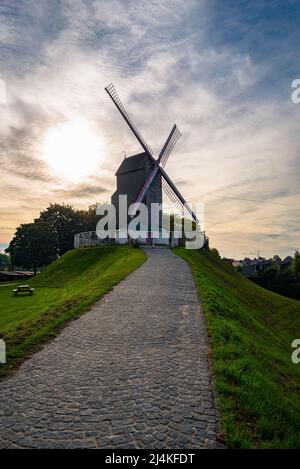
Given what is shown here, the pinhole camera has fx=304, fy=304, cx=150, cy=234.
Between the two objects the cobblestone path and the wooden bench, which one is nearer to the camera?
the cobblestone path

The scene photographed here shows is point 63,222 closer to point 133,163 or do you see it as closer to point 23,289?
point 133,163

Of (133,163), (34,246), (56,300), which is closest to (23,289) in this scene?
(56,300)

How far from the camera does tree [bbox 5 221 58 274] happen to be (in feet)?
198

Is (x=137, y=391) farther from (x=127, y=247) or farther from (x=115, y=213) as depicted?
(x=115, y=213)

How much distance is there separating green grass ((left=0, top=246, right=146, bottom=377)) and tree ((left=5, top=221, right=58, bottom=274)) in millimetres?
25785

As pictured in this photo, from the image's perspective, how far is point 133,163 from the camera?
139ft

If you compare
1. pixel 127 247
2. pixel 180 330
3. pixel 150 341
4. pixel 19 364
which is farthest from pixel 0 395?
pixel 127 247

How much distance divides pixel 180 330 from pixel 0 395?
5.76 meters

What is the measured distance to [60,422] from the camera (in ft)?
17.0

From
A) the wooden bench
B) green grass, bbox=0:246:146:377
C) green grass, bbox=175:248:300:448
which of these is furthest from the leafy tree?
green grass, bbox=175:248:300:448

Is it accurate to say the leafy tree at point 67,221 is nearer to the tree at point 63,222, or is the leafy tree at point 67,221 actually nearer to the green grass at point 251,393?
the tree at point 63,222

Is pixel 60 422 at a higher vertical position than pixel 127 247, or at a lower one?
lower

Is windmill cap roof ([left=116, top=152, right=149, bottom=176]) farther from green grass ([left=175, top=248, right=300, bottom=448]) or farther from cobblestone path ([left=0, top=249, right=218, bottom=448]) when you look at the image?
cobblestone path ([left=0, top=249, right=218, bottom=448])
